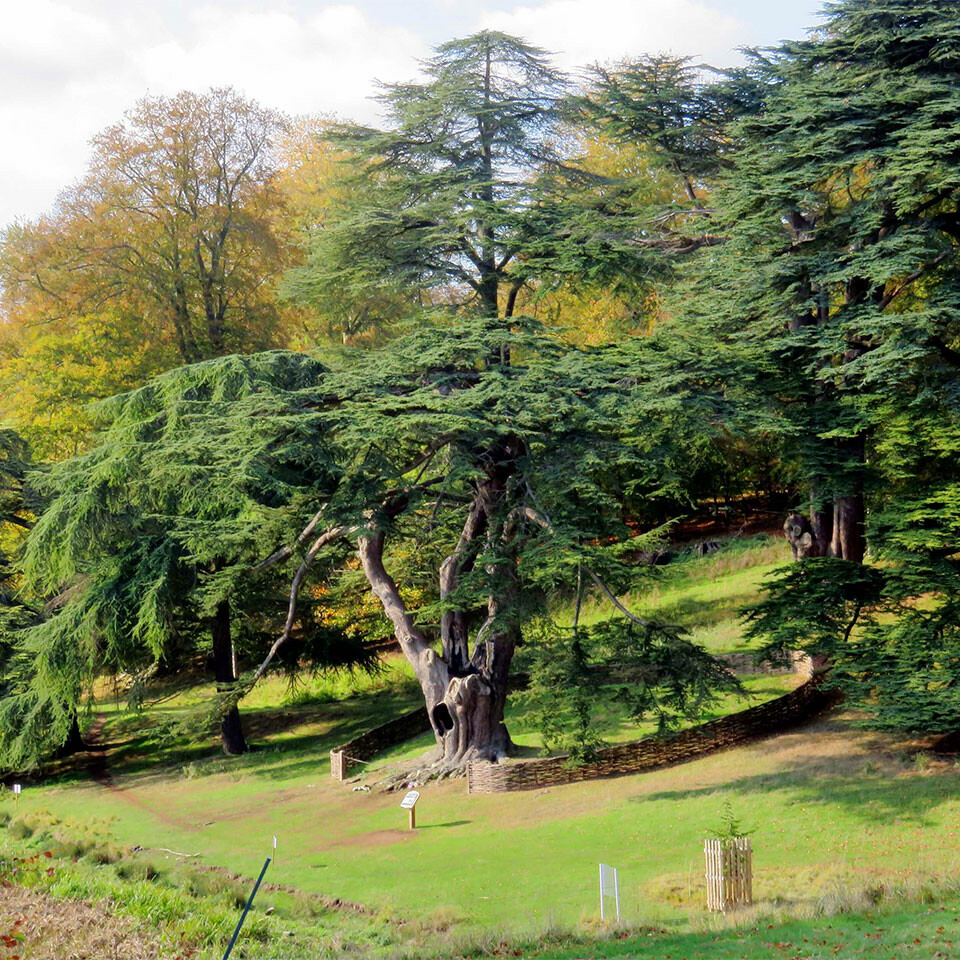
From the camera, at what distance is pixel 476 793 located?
69.6 feet

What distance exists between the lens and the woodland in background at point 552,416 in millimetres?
19156

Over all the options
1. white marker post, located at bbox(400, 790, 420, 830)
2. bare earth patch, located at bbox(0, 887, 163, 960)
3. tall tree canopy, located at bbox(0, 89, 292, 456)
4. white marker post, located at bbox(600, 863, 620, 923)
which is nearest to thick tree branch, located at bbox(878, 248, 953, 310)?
white marker post, located at bbox(400, 790, 420, 830)

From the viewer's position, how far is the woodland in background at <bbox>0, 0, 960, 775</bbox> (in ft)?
62.8

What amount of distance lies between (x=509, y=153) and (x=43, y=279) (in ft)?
60.7

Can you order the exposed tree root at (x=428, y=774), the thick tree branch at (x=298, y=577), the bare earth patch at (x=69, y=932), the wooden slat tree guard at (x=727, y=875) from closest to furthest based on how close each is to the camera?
1. the bare earth patch at (x=69, y=932)
2. the wooden slat tree guard at (x=727, y=875)
3. the thick tree branch at (x=298, y=577)
4. the exposed tree root at (x=428, y=774)

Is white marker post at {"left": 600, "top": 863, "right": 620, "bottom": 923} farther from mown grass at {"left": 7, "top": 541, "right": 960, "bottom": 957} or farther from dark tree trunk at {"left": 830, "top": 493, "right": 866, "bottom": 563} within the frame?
dark tree trunk at {"left": 830, "top": 493, "right": 866, "bottom": 563}

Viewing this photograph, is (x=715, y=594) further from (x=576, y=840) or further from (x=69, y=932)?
(x=69, y=932)

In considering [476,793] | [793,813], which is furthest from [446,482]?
[793,813]

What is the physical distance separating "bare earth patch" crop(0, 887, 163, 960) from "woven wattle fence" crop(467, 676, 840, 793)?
1096cm

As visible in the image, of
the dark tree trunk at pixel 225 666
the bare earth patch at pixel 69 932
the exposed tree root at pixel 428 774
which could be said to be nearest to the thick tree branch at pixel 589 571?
the exposed tree root at pixel 428 774

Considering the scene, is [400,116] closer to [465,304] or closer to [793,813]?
[465,304]

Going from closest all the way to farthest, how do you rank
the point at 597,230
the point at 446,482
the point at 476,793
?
the point at 446,482 < the point at 476,793 < the point at 597,230

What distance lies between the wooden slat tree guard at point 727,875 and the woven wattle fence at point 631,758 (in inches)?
312

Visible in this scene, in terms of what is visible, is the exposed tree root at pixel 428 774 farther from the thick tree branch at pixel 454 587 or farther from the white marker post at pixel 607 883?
the white marker post at pixel 607 883
